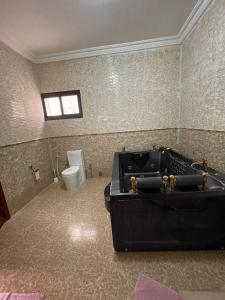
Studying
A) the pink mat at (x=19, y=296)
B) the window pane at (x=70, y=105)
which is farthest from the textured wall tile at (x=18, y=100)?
the pink mat at (x=19, y=296)

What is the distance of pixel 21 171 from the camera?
8.50 ft

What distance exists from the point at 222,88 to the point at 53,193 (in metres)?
3.15

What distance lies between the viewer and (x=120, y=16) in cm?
214

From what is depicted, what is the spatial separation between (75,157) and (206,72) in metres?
2.70

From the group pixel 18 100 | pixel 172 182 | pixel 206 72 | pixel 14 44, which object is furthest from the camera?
pixel 18 100

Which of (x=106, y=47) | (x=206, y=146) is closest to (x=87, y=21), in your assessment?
(x=106, y=47)

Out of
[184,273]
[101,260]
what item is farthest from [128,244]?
[184,273]

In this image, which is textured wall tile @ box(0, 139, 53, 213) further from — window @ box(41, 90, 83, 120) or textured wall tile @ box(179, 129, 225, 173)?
textured wall tile @ box(179, 129, 225, 173)

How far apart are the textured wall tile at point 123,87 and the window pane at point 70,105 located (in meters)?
0.18

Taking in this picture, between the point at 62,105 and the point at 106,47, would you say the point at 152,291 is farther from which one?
the point at 106,47

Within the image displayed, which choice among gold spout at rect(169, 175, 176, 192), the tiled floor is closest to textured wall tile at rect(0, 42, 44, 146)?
the tiled floor

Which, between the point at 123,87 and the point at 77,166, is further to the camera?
the point at 77,166

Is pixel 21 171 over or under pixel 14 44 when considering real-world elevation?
under

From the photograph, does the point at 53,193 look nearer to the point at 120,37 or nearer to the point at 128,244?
the point at 128,244
